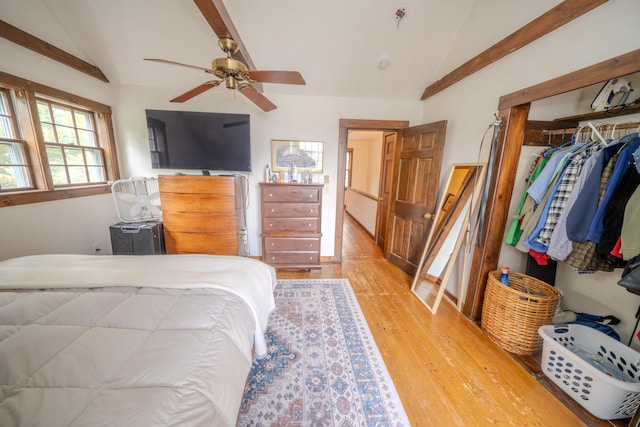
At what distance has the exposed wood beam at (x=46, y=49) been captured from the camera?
1.90m

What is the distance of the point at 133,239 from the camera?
263 centimetres

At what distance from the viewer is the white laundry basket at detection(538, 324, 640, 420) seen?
1247mm

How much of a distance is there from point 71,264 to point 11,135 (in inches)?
73.5

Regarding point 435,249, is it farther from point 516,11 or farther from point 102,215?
point 102,215

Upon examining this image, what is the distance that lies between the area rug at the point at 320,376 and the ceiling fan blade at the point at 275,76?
2013 mm

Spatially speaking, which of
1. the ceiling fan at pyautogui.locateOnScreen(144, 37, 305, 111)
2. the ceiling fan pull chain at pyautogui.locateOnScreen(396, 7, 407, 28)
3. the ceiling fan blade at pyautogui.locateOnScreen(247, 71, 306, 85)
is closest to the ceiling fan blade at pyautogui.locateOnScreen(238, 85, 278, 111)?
the ceiling fan at pyautogui.locateOnScreen(144, 37, 305, 111)

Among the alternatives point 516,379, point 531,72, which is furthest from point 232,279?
point 531,72

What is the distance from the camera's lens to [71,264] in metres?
1.39

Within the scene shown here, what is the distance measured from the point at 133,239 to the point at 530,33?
4.27 meters

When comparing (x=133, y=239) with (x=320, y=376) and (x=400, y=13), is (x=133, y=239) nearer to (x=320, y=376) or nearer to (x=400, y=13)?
(x=320, y=376)

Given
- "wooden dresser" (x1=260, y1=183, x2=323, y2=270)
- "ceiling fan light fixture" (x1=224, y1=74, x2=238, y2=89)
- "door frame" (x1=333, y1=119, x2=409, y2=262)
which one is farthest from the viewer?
"door frame" (x1=333, y1=119, x2=409, y2=262)

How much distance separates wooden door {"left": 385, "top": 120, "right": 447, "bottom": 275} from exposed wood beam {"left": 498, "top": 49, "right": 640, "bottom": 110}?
29.8 inches

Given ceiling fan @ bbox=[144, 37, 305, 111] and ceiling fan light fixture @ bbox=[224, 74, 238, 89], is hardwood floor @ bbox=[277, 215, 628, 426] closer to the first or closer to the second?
ceiling fan @ bbox=[144, 37, 305, 111]

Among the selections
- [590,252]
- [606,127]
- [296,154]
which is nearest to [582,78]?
[606,127]
